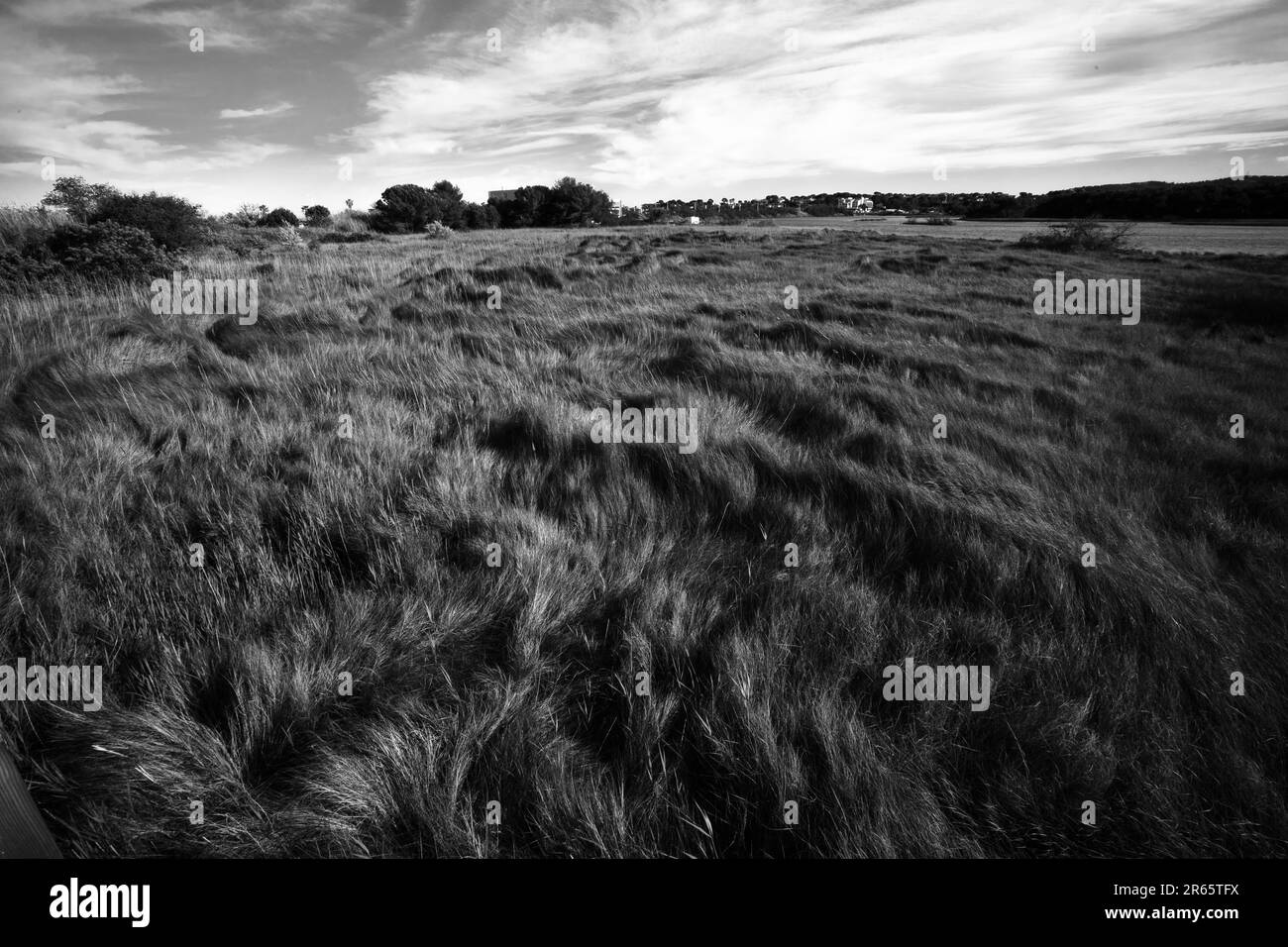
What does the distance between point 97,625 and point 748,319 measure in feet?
25.2

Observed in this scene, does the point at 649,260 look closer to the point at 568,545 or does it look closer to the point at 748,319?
the point at 748,319

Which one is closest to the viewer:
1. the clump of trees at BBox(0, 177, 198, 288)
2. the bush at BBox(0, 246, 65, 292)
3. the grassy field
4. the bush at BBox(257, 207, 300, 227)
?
the grassy field

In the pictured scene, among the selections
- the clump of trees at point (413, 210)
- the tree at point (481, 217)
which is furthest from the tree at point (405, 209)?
the tree at point (481, 217)

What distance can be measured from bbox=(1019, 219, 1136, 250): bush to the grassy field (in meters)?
32.8

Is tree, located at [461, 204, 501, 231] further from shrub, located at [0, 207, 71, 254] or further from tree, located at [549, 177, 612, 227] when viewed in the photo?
shrub, located at [0, 207, 71, 254]

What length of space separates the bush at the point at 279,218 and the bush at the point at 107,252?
26622 mm

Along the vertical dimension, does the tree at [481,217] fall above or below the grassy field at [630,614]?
above

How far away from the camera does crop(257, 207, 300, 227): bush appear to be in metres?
34.1

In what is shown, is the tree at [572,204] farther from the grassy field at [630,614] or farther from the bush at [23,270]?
the grassy field at [630,614]

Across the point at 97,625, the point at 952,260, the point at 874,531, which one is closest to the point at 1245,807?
the point at 874,531

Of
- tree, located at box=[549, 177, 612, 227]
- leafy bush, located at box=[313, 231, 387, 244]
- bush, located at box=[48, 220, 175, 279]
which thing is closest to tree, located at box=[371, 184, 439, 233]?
leafy bush, located at box=[313, 231, 387, 244]

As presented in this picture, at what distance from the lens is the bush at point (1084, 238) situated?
96.6ft

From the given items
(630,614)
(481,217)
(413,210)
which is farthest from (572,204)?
(630,614)

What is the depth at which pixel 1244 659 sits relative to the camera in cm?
197
